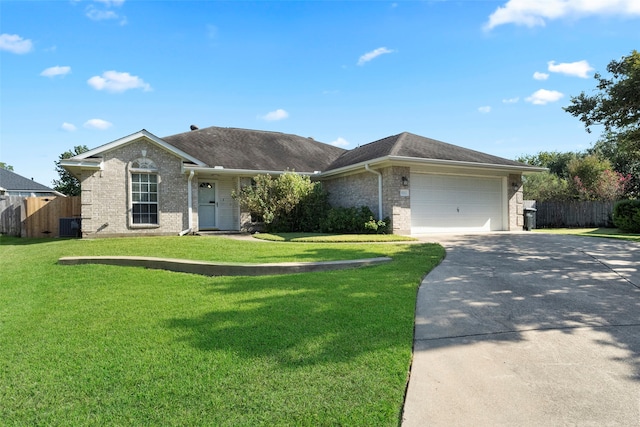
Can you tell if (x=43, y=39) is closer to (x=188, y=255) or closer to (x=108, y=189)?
(x=108, y=189)

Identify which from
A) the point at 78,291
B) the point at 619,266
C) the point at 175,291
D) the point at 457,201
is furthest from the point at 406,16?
the point at 78,291

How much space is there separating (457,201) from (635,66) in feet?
23.6

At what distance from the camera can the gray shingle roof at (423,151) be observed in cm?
1449

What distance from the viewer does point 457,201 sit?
1559 centimetres

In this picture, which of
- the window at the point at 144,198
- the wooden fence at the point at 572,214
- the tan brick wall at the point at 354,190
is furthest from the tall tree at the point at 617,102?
the window at the point at 144,198

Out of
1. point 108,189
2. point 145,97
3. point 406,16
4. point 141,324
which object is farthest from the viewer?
point 145,97

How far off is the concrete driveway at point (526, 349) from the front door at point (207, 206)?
1180 cm

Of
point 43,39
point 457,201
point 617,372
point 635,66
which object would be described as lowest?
point 617,372

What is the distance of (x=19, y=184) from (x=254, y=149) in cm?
2633

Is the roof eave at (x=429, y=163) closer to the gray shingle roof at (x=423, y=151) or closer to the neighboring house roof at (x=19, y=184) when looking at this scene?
the gray shingle roof at (x=423, y=151)

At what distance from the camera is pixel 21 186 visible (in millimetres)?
31672

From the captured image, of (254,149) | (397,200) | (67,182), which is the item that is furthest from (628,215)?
(67,182)

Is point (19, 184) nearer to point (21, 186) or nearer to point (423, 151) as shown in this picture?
point (21, 186)

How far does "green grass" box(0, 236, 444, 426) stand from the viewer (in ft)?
8.48
